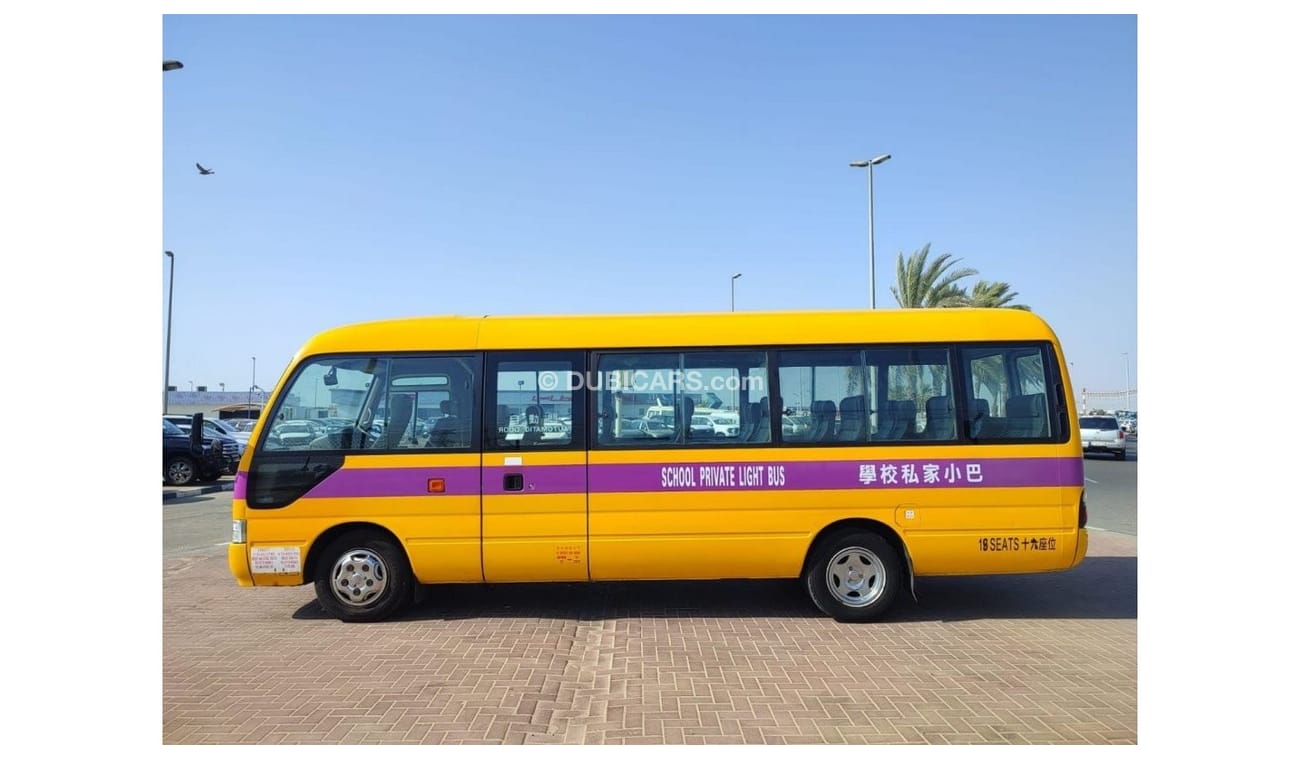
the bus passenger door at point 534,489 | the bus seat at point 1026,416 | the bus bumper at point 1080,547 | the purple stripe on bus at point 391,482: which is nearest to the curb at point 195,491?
the purple stripe on bus at point 391,482

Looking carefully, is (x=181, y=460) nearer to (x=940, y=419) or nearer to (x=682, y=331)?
(x=682, y=331)

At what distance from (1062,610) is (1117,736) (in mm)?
3236

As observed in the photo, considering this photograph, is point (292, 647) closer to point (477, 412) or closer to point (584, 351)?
point (477, 412)

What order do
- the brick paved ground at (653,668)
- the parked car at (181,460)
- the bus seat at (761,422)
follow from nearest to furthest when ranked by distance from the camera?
the brick paved ground at (653,668)
the bus seat at (761,422)
the parked car at (181,460)

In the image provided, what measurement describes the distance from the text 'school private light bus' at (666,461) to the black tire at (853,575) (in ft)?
0.06

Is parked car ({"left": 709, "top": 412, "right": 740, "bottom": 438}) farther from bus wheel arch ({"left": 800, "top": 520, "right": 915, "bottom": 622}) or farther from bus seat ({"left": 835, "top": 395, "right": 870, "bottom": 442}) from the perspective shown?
bus wheel arch ({"left": 800, "top": 520, "right": 915, "bottom": 622})

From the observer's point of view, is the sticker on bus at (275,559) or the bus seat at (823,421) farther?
the bus seat at (823,421)

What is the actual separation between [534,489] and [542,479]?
0.37 ft

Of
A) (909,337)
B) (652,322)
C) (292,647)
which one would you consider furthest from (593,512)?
(909,337)

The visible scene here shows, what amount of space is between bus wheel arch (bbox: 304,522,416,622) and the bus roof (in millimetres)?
1698

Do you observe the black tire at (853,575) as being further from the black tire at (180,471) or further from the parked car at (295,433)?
the black tire at (180,471)

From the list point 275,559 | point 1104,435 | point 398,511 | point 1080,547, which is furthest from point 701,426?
point 1104,435

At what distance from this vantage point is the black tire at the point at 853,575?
7.19 meters

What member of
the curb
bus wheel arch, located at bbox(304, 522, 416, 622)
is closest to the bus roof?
bus wheel arch, located at bbox(304, 522, 416, 622)
